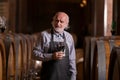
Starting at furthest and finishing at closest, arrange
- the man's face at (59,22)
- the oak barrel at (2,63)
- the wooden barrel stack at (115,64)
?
the oak barrel at (2,63) → the man's face at (59,22) → the wooden barrel stack at (115,64)

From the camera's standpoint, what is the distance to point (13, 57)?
178 inches

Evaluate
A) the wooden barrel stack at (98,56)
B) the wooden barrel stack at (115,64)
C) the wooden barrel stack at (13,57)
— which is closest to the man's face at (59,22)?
the wooden barrel stack at (98,56)

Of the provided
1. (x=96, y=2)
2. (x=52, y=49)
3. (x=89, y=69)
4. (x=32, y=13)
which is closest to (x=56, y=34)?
(x=52, y=49)

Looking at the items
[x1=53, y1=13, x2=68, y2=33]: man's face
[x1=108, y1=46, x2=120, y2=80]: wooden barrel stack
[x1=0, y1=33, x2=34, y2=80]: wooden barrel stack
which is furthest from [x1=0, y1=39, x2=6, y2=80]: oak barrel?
[x1=108, y1=46, x2=120, y2=80]: wooden barrel stack

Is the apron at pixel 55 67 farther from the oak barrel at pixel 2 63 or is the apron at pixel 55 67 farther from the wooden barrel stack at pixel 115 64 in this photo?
the wooden barrel stack at pixel 115 64

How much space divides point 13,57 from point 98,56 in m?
1.30

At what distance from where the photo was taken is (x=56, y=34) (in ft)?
11.5

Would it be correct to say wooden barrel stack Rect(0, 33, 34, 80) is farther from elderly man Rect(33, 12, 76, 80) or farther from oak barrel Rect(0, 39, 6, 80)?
elderly man Rect(33, 12, 76, 80)

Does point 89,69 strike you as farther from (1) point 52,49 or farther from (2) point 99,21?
(2) point 99,21

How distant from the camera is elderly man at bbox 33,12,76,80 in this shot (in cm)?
346

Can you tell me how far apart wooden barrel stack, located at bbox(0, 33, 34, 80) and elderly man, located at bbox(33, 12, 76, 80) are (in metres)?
0.56

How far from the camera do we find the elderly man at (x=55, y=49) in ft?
11.3

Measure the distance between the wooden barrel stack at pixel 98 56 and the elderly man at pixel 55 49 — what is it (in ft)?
1.00

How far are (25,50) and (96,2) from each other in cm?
280
